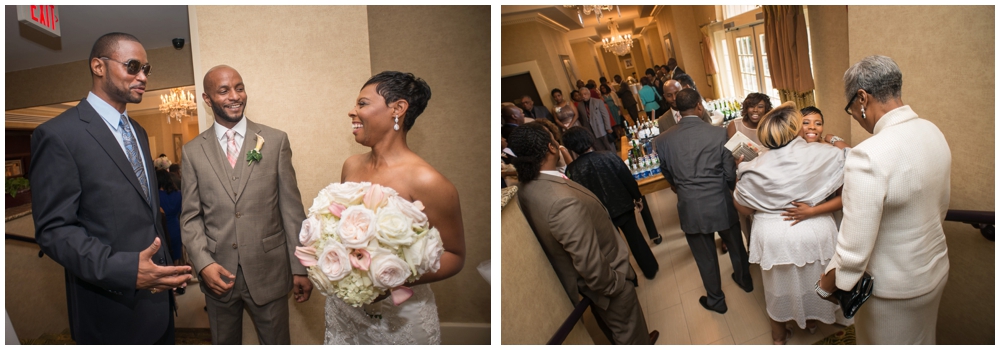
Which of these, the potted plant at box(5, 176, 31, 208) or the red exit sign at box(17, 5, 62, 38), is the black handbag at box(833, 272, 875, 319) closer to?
the potted plant at box(5, 176, 31, 208)

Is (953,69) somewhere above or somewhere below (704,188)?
above

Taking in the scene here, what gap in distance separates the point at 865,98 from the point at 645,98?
2.98 feet

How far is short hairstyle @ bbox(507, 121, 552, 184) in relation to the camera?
2.22m

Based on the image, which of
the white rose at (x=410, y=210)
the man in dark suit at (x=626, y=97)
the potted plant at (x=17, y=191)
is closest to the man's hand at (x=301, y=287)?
the white rose at (x=410, y=210)

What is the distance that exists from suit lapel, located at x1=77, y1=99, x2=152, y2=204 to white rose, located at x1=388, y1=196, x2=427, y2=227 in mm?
1142

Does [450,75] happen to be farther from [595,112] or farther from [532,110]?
[595,112]

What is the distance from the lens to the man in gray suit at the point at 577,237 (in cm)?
221

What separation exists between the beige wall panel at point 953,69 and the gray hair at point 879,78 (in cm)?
39

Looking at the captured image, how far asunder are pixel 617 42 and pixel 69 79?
247 cm

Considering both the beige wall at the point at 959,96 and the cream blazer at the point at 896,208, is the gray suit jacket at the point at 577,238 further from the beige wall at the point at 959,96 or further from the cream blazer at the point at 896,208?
the beige wall at the point at 959,96

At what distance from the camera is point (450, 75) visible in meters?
2.49

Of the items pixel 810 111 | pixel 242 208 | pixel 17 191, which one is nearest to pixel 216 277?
pixel 242 208
